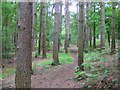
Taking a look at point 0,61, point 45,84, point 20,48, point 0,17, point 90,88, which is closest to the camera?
point 20,48

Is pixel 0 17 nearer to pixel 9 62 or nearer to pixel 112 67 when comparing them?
pixel 9 62

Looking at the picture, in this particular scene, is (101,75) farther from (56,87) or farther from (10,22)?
(10,22)

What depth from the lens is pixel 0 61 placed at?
17.5 m

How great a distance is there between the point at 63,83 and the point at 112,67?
2.16 metres

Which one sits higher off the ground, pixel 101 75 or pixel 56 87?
pixel 101 75

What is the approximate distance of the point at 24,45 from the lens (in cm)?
538

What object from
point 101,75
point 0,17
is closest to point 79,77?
point 101,75

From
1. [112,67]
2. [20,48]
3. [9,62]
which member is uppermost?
[20,48]

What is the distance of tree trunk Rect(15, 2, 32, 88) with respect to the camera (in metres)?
5.39

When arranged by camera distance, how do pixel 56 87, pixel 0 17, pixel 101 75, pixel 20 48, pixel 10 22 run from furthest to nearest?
pixel 10 22 → pixel 0 17 → pixel 56 87 → pixel 101 75 → pixel 20 48

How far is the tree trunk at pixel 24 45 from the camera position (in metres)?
5.39

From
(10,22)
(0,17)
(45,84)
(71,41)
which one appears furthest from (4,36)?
(71,41)

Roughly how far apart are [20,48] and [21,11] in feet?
3.06

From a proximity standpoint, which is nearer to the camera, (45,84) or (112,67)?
(112,67)
